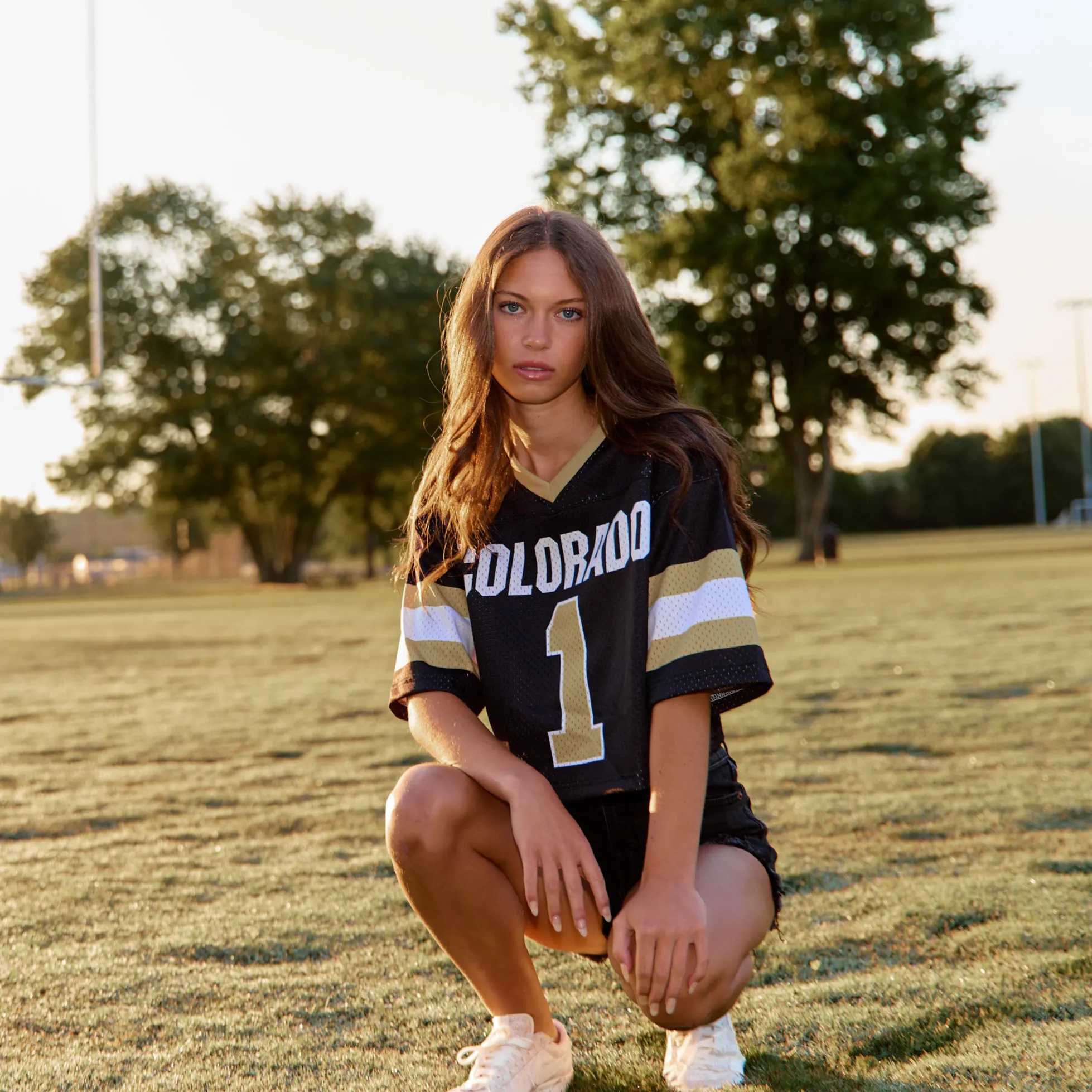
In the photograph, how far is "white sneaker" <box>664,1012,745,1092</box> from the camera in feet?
7.17

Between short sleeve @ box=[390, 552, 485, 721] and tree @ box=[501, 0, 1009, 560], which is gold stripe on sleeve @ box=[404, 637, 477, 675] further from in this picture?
tree @ box=[501, 0, 1009, 560]

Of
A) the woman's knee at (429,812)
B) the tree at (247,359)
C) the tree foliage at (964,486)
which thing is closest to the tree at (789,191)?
the tree at (247,359)

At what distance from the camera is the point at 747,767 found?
544 cm

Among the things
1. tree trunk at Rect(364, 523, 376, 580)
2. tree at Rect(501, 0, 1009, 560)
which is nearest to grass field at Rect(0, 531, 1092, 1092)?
tree at Rect(501, 0, 1009, 560)

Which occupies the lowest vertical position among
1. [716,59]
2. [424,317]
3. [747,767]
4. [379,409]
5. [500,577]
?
[747,767]

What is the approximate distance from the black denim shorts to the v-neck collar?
550mm

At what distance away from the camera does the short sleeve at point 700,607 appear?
2.13m

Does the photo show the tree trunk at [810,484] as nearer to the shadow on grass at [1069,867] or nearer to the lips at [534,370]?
the shadow on grass at [1069,867]

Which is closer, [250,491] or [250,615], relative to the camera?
[250,615]

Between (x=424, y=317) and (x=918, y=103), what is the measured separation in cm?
1754

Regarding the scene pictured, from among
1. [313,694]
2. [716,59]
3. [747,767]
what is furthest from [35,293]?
[747,767]

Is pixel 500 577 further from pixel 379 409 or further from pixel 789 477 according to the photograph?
pixel 379 409

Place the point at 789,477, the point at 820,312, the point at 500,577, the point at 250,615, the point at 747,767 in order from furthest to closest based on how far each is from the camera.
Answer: the point at 789,477, the point at 820,312, the point at 250,615, the point at 747,767, the point at 500,577

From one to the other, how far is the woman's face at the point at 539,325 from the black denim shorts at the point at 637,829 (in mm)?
729
